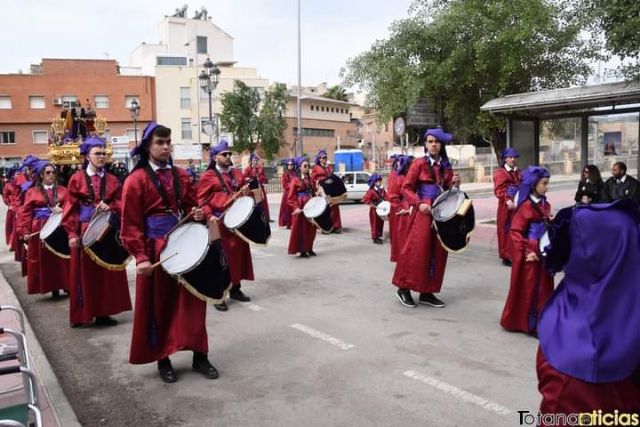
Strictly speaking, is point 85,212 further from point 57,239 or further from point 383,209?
point 383,209

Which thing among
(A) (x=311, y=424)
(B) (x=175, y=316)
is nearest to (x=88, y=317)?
(B) (x=175, y=316)

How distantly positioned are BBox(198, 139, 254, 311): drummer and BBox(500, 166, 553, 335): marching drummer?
341 centimetres

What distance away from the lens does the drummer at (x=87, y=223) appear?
619 centimetres

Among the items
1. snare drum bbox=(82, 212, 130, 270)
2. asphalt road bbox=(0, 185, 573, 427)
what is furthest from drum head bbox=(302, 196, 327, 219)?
snare drum bbox=(82, 212, 130, 270)

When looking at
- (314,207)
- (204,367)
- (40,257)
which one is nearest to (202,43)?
(314,207)

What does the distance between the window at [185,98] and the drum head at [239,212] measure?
43560 mm

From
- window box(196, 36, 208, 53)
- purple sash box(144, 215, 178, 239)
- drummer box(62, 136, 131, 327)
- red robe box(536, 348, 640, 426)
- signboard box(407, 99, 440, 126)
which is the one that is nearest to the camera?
red robe box(536, 348, 640, 426)

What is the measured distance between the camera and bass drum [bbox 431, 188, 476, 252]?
636 cm

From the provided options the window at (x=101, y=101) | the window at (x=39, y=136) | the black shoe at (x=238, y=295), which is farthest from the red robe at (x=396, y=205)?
the window at (x=39, y=136)

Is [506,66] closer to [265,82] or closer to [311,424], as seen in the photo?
[311,424]

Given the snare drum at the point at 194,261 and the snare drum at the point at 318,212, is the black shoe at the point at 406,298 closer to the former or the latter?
the snare drum at the point at 194,261

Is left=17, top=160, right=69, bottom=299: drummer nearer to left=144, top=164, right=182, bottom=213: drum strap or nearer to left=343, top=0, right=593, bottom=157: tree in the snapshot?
left=144, top=164, right=182, bottom=213: drum strap

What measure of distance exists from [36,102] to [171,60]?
1206 centimetres

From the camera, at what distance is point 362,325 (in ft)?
20.1
